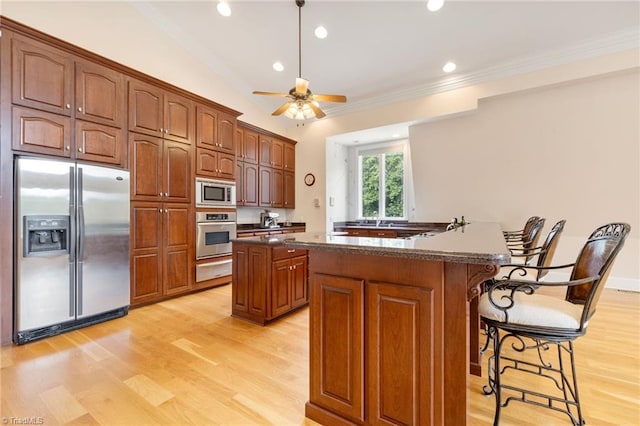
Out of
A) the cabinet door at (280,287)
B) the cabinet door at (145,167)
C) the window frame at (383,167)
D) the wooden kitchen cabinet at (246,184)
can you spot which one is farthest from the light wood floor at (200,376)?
the window frame at (383,167)

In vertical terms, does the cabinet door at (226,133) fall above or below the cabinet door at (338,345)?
above

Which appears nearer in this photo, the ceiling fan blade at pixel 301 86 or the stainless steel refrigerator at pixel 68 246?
the stainless steel refrigerator at pixel 68 246

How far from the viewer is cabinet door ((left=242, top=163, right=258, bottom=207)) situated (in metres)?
4.94

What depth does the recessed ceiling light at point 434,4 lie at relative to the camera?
3.01m

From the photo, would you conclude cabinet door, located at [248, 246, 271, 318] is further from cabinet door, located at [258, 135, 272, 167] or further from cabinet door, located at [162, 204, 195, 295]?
cabinet door, located at [258, 135, 272, 167]

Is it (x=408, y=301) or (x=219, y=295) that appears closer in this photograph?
(x=408, y=301)

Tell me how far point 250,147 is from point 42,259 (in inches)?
128

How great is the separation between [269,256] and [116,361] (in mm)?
1400

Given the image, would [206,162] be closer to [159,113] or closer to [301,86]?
[159,113]

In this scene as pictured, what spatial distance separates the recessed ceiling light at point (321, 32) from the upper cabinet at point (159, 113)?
1.96m

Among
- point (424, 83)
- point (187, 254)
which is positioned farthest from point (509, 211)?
point (187, 254)

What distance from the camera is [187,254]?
12.3 ft

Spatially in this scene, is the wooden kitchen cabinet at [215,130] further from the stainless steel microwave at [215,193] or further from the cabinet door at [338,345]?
the cabinet door at [338,345]

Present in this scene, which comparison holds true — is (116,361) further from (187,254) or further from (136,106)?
(136,106)
